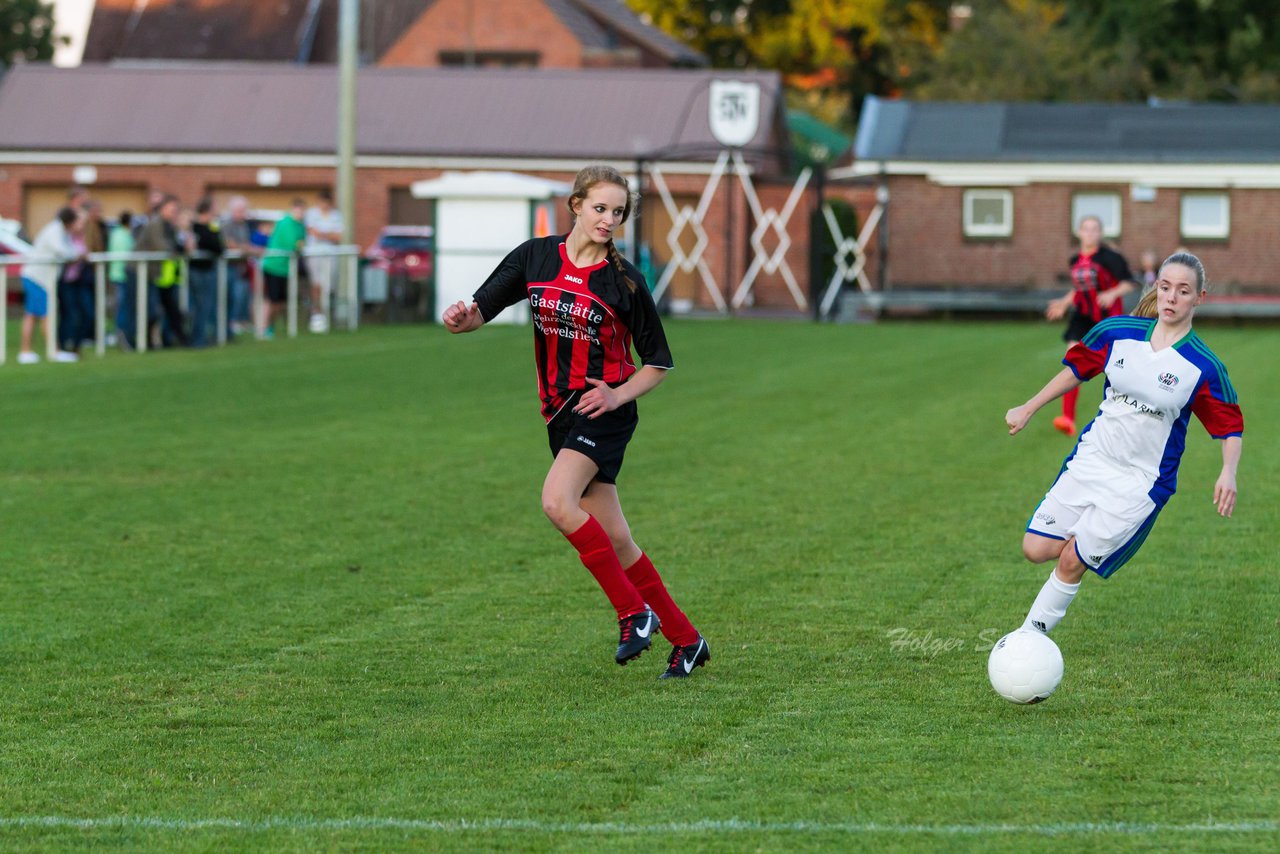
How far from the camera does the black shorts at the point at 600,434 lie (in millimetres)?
6727

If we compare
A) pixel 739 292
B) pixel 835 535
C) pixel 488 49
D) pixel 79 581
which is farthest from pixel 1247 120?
pixel 79 581

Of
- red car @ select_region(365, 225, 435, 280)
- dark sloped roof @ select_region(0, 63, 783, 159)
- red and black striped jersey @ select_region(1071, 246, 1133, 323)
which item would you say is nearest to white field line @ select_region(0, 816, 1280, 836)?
red and black striped jersey @ select_region(1071, 246, 1133, 323)

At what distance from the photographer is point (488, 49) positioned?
177ft

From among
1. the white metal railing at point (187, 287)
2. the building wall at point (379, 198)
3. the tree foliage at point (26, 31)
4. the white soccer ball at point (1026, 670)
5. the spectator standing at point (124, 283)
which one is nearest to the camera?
the white soccer ball at point (1026, 670)

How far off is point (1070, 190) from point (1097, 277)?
23306 millimetres

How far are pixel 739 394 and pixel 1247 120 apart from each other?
23628 millimetres

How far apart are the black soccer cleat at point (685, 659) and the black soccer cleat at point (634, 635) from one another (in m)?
0.12

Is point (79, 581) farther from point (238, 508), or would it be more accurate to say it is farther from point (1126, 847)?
point (1126, 847)

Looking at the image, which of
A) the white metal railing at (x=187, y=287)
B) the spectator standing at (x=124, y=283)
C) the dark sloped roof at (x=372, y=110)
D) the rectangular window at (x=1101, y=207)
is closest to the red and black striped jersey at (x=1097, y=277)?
the white metal railing at (x=187, y=287)

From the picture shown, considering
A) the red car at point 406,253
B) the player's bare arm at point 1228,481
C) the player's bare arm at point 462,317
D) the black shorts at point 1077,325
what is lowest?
the red car at point 406,253

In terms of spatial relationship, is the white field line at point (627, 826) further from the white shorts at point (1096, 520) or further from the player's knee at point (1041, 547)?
the player's knee at point (1041, 547)

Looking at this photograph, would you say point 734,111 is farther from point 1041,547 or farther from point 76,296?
point 1041,547

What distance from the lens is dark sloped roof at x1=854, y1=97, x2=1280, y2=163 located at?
37906 mm

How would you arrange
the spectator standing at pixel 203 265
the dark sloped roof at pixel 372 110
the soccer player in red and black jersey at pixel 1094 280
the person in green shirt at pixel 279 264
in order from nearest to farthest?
the soccer player in red and black jersey at pixel 1094 280 < the spectator standing at pixel 203 265 < the person in green shirt at pixel 279 264 < the dark sloped roof at pixel 372 110
